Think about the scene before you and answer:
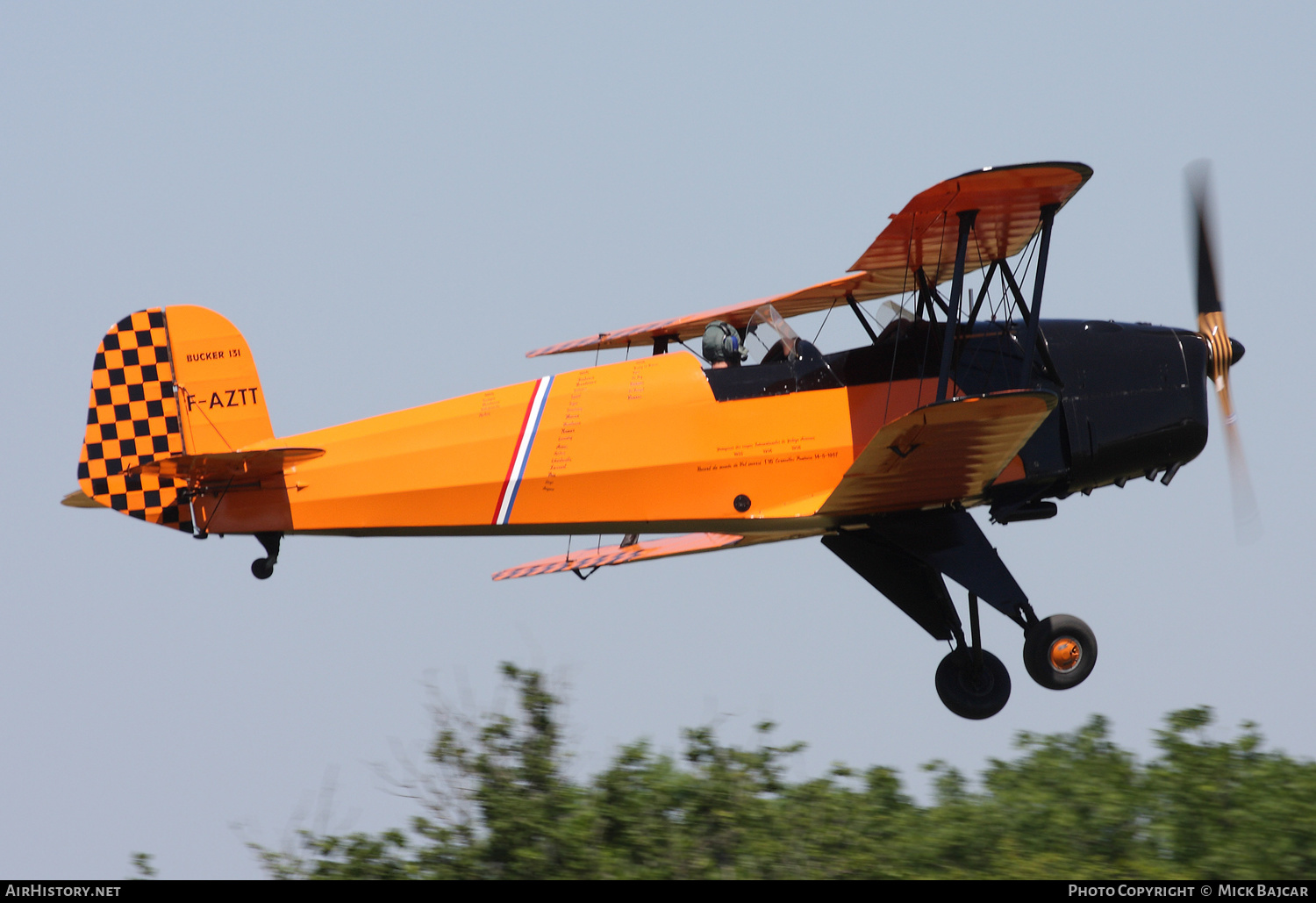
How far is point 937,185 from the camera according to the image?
27.7ft

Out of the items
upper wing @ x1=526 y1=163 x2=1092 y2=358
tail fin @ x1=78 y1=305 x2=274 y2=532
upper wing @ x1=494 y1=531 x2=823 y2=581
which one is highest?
upper wing @ x1=526 y1=163 x2=1092 y2=358

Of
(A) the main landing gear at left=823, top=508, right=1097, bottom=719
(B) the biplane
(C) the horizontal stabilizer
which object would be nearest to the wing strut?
(B) the biplane

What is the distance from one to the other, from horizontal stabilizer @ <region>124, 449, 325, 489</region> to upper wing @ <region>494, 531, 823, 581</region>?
2.60 m

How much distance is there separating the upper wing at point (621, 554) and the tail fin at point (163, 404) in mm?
2625

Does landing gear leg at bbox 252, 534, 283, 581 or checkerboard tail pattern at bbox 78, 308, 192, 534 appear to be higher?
checkerboard tail pattern at bbox 78, 308, 192, 534

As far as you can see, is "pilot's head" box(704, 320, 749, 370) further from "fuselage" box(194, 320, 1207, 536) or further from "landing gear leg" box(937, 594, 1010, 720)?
"landing gear leg" box(937, 594, 1010, 720)

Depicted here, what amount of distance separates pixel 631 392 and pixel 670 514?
807 millimetres

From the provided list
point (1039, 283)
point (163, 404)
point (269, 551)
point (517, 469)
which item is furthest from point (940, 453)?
point (163, 404)

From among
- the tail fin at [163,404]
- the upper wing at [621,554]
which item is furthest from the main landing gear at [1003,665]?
the tail fin at [163,404]

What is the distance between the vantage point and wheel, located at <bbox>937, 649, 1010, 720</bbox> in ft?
32.3

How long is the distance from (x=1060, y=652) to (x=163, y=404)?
5977 mm
